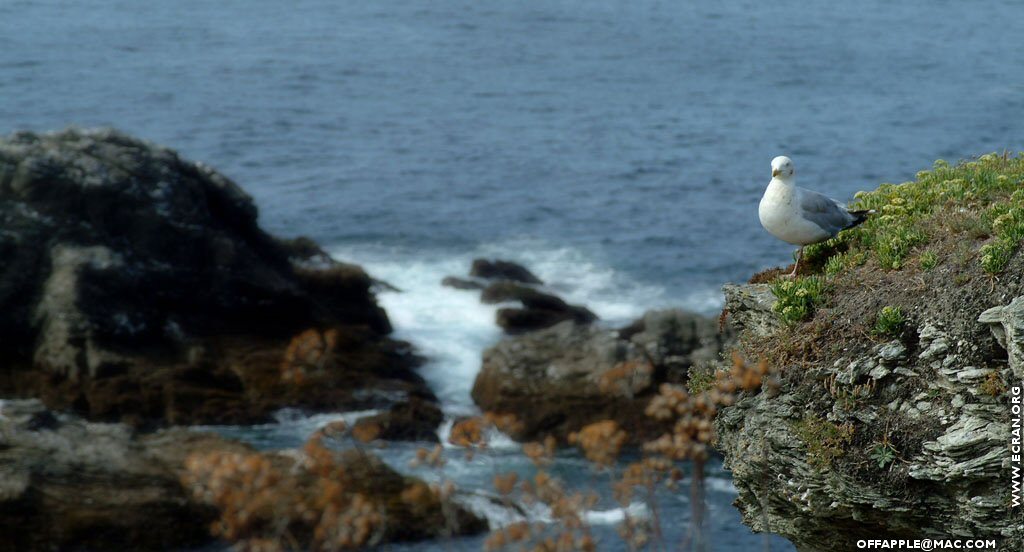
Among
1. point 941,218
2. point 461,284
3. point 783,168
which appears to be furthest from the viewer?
point 461,284

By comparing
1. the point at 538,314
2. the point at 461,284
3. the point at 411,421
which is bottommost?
the point at 411,421

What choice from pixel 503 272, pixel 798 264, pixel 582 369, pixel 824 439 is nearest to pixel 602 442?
pixel 824 439

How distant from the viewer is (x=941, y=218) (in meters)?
14.2

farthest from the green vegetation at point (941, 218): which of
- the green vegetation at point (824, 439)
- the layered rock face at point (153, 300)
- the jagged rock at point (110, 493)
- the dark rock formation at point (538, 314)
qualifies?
the dark rock formation at point (538, 314)

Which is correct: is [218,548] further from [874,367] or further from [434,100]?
[434,100]

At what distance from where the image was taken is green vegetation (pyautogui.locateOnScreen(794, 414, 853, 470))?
41.2 feet

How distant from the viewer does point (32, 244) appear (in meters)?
34.9

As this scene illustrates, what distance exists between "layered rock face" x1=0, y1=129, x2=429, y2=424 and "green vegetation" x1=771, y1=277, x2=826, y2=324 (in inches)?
772

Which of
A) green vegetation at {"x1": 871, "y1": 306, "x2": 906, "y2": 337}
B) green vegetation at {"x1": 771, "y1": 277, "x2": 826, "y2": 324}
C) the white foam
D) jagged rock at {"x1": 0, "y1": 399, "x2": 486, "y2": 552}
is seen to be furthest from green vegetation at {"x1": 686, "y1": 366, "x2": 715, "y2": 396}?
the white foam

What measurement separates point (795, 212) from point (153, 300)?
2637 centimetres

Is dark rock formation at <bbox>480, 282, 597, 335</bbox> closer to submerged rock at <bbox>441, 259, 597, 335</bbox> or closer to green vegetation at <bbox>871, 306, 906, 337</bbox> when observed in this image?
submerged rock at <bbox>441, 259, 597, 335</bbox>

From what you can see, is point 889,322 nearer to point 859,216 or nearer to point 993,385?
point 993,385

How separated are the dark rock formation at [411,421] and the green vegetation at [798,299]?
2047cm

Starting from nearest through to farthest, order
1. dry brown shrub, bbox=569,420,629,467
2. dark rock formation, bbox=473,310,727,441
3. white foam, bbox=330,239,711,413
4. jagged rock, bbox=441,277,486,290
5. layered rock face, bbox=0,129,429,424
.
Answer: dry brown shrub, bbox=569,420,629,467 → dark rock formation, bbox=473,310,727,441 → layered rock face, bbox=0,129,429,424 → white foam, bbox=330,239,711,413 → jagged rock, bbox=441,277,486,290
